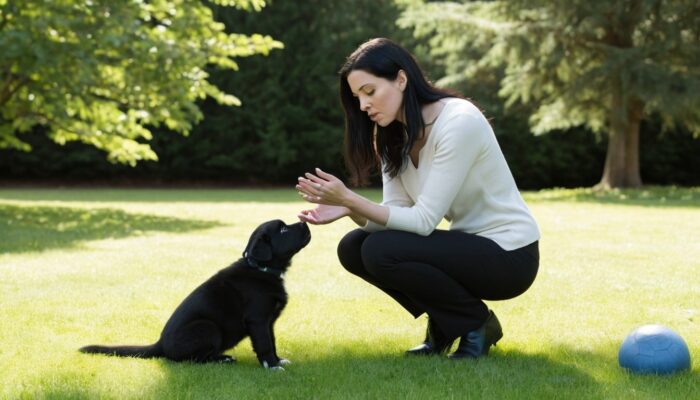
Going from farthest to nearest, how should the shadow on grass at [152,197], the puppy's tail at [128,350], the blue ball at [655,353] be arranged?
1. the shadow on grass at [152,197]
2. the puppy's tail at [128,350]
3. the blue ball at [655,353]

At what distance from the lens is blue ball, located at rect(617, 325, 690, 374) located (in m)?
3.73

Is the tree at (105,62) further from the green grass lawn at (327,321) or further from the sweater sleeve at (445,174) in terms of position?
the sweater sleeve at (445,174)

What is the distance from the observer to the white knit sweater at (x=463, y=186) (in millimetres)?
3965

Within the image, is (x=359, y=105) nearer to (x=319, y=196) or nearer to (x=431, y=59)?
(x=319, y=196)

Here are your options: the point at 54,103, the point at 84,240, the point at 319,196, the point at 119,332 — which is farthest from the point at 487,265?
the point at 54,103

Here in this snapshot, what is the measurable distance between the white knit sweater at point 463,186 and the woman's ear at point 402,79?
0.76 feet

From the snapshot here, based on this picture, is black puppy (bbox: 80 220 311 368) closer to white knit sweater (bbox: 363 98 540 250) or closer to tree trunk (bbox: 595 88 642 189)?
white knit sweater (bbox: 363 98 540 250)

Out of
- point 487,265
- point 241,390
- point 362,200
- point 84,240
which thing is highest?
point 362,200

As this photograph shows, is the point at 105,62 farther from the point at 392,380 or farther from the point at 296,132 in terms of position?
the point at 296,132

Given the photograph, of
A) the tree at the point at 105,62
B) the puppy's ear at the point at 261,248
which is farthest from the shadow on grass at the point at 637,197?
the puppy's ear at the point at 261,248

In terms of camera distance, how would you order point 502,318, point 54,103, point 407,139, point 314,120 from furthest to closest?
point 314,120 < point 54,103 < point 502,318 < point 407,139

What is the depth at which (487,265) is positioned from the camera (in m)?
4.05

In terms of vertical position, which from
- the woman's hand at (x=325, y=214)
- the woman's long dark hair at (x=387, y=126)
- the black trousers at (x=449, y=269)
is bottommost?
the black trousers at (x=449, y=269)

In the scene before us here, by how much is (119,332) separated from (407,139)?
203 cm
